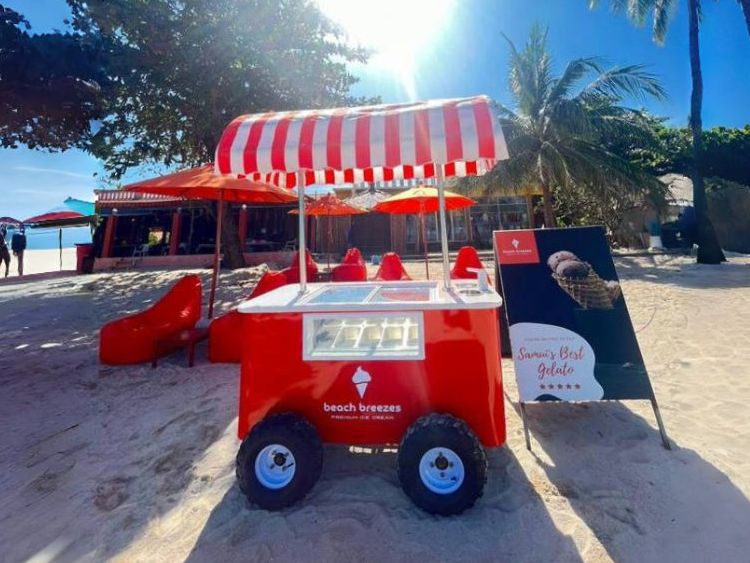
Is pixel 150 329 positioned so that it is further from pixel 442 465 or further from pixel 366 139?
pixel 442 465

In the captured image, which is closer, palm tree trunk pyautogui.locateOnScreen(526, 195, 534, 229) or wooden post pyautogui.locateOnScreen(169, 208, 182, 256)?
wooden post pyautogui.locateOnScreen(169, 208, 182, 256)

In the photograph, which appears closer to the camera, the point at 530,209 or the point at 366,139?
the point at 366,139

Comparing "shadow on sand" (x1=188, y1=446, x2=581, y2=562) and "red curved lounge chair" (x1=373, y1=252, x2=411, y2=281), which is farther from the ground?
"red curved lounge chair" (x1=373, y1=252, x2=411, y2=281)

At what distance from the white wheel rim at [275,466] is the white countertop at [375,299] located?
0.89 meters

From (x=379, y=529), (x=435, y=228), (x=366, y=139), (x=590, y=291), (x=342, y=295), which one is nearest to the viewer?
(x=379, y=529)

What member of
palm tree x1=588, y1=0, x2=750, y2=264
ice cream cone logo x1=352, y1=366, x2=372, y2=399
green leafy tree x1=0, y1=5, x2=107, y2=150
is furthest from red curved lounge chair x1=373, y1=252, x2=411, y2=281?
palm tree x1=588, y1=0, x2=750, y2=264

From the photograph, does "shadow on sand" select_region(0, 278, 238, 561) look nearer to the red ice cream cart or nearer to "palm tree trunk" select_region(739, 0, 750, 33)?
the red ice cream cart

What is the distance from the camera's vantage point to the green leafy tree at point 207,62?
9.78 metres

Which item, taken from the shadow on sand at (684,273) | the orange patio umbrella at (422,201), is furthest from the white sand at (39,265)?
the shadow on sand at (684,273)

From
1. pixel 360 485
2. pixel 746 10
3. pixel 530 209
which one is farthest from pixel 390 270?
pixel 746 10

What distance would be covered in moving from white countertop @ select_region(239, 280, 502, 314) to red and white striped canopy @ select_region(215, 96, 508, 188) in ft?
2.97

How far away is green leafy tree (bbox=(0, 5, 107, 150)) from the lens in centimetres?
583

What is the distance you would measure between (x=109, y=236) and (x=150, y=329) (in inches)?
705

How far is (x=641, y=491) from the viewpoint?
244cm
